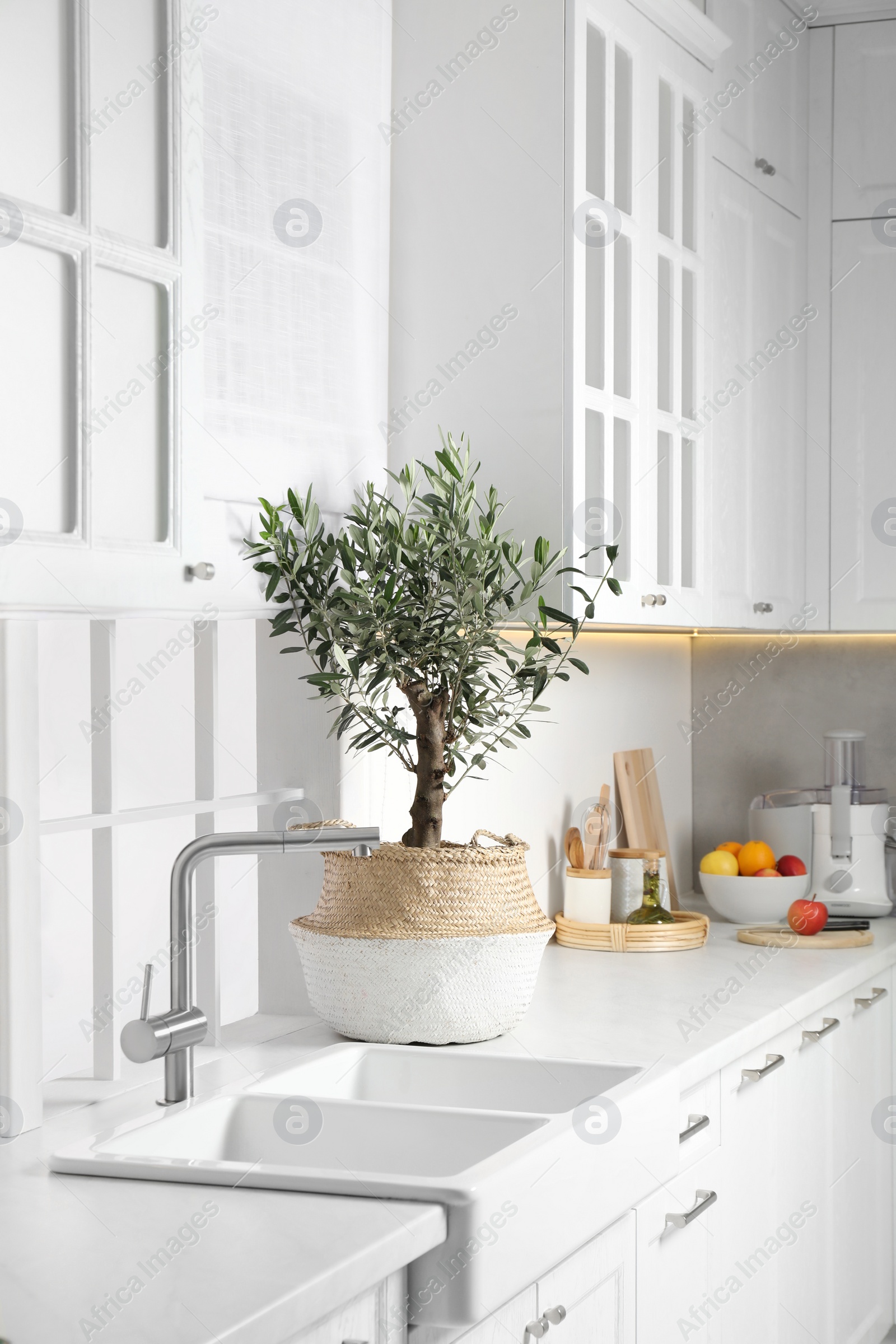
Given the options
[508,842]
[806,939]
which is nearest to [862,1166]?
[806,939]

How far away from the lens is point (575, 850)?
2.94 metres

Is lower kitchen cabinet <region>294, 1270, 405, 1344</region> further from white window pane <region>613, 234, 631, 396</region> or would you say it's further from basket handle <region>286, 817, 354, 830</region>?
white window pane <region>613, 234, 631, 396</region>

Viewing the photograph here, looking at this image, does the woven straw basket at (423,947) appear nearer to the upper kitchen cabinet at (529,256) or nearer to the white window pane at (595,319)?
the upper kitchen cabinet at (529,256)

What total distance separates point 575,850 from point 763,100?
64.7 inches

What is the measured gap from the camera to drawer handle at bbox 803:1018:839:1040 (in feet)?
8.02

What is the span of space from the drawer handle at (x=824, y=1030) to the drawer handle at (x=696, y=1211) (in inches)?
16.7

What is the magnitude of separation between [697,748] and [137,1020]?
2.33m

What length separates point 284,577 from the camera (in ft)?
6.48

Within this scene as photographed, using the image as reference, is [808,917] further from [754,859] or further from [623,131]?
[623,131]

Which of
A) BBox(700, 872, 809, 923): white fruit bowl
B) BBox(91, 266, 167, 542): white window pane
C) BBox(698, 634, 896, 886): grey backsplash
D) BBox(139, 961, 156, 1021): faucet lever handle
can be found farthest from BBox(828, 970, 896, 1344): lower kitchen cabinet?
BBox(91, 266, 167, 542): white window pane

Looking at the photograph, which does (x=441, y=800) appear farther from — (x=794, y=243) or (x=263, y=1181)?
(x=794, y=243)

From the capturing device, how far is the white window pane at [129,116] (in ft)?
5.17

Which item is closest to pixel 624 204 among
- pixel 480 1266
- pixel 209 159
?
pixel 209 159

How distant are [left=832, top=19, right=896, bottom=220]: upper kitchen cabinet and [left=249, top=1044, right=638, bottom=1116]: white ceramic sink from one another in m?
2.24
